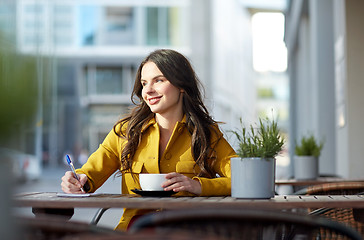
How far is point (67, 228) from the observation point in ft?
3.92

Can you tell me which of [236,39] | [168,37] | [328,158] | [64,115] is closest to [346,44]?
[328,158]

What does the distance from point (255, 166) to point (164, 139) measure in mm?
685

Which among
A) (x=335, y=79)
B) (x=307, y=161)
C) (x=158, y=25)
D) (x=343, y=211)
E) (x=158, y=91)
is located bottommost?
(x=343, y=211)

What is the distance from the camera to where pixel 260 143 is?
205 centimetres

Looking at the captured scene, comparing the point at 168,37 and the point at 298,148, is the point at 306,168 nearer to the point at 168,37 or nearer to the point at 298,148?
the point at 298,148

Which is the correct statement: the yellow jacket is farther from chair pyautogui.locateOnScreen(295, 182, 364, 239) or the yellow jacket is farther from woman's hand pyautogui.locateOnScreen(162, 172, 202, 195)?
chair pyautogui.locateOnScreen(295, 182, 364, 239)

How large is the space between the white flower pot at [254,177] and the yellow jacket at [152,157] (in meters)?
0.47

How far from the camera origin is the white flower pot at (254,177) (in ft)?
6.61

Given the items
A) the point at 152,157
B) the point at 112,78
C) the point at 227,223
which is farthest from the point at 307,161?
the point at 112,78

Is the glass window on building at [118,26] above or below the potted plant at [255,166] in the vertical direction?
above

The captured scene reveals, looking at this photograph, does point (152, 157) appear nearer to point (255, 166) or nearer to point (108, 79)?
point (255, 166)

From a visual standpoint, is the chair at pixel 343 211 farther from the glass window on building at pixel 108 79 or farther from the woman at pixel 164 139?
the glass window on building at pixel 108 79

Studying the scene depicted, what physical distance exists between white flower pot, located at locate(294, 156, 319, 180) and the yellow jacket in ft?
5.24

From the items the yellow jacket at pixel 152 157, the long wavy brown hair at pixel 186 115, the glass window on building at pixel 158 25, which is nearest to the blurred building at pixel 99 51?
the glass window on building at pixel 158 25
